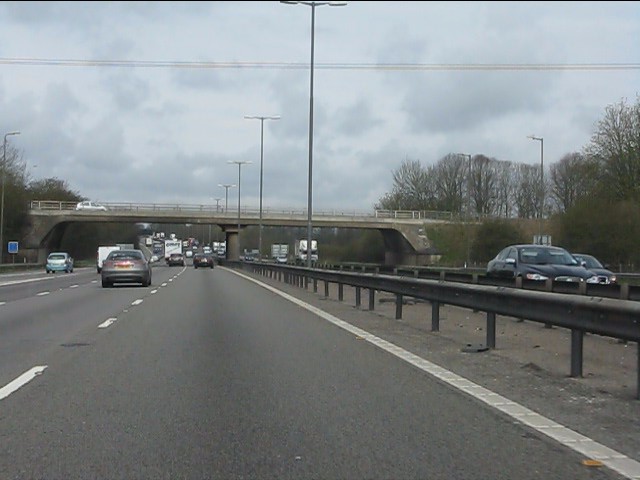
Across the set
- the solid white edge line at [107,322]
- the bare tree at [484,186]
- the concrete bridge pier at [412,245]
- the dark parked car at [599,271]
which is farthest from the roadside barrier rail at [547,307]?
the bare tree at [484,186]

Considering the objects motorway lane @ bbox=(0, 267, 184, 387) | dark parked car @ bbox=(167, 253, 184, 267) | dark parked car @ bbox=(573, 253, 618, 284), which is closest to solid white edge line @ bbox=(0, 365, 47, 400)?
motorway lane @ bbox=(0, 267, 184, 387)

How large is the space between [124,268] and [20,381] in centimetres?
2644

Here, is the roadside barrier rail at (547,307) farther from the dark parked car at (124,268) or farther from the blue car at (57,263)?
the blue car at (57,263)

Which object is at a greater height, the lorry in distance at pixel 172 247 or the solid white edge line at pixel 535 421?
the solid white edge line at pixel 535 421

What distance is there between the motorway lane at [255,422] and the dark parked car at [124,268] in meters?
22.9

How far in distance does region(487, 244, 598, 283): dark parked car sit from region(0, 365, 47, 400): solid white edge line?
14.5 metres

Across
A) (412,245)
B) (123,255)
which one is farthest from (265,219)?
(123,255)

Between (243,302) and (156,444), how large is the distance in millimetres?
19264

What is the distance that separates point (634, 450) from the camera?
665 cm

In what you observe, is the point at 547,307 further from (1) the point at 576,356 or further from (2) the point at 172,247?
(2) the point at 172,247

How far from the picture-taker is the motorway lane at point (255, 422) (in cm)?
609

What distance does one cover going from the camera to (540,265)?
23.3 meters

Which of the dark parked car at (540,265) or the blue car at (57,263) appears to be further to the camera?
the blue car at (57,263)

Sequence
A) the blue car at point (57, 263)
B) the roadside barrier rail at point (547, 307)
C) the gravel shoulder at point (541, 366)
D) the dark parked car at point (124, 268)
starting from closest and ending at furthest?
the gravel shoulder at point (541, 366) < the roadside barrier rail at point (547, 307) < the dark parked car at point (124, 268) < the blue car at point (57, 263)
